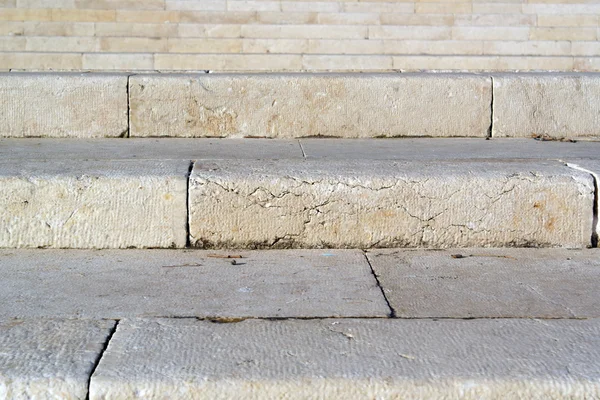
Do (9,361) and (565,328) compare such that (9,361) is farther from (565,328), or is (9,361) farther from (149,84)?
(149,84)

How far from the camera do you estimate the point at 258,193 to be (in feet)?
9.43

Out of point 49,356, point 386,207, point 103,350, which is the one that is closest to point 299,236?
point 386,207

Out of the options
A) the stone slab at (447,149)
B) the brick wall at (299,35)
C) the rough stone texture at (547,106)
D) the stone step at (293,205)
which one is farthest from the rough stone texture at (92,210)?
the brick wall at (299,35)

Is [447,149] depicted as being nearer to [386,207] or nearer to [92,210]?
[386,207]

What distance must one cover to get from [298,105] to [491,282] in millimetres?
2014

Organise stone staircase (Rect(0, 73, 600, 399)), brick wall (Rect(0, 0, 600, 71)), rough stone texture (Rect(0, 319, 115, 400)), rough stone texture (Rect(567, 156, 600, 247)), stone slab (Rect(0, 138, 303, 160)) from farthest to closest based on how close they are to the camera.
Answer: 1. brick wall (Rect(0, 0, 600, 71))
2. stone slab (Rect(0, 138, 303, 160))
3. rough stone texture (Rect(567, 156, 600, 247))
4. stone staircase (Rect(0, 73, 600, 399))
5. rough stone texture (Rect(0, 319, 115, 400))

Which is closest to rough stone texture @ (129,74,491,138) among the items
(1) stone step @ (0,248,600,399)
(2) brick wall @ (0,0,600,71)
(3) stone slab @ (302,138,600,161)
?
(3) stone slab @ (302,138,600,161)

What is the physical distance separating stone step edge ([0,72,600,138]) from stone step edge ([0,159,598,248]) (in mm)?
1087

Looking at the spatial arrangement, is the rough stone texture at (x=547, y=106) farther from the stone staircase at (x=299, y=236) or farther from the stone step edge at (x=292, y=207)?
the stone step edge at (x=292, y=207)

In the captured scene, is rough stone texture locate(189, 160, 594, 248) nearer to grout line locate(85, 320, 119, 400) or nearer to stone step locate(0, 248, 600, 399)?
stone step locate(0, 248, 600, 399)

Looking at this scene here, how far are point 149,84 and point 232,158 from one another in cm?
103

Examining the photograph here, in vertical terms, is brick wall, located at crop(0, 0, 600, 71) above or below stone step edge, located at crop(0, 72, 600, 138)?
above

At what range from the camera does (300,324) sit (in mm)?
2119

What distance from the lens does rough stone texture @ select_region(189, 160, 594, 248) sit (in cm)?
288
